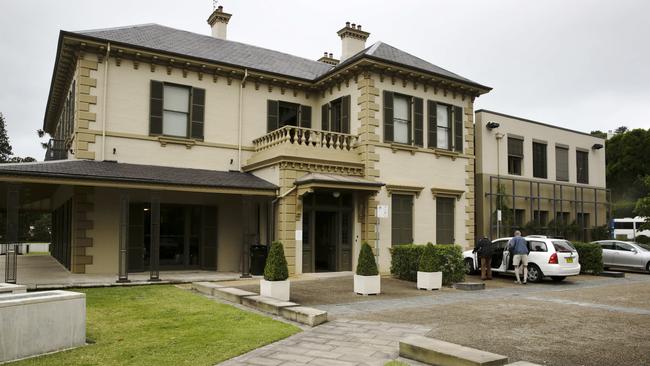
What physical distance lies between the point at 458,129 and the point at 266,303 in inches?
534

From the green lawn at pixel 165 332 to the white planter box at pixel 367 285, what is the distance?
12.3ft

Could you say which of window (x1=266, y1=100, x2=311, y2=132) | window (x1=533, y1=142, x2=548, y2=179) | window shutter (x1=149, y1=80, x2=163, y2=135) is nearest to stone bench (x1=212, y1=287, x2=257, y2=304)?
window shutter (x1=149, y1=80, x2=163, y2=135)

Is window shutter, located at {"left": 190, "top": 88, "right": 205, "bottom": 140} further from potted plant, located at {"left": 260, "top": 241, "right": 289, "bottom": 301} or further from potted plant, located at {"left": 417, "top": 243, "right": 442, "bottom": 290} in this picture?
potted plant, located at {"left": 417, "top": 243, "right": 442, "bottom": 290}

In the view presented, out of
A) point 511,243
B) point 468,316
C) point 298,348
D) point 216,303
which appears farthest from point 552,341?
point 511,243

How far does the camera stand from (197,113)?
59.8ft

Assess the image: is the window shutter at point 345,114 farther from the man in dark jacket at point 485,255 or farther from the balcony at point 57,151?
the balcony at point 57,151

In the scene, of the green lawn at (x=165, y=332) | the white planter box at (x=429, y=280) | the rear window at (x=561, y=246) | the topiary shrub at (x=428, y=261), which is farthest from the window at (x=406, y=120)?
the green lawn at (x=165, y=332)

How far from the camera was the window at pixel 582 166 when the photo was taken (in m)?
28.0

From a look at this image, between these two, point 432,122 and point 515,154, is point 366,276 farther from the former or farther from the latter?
point 515,154

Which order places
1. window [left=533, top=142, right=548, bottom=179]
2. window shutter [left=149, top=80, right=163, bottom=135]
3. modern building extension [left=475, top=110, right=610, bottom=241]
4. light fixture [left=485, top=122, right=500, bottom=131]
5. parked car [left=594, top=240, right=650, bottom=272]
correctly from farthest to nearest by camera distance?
1. window [left=533, top=142, right=548, bottom=179]
2. light fixture [left=485, top=122, right=500, bottom=131]
3. modern building extension [left=475, top=110, right=610, bottom=241]
4. parked car [left=594, top=240, right=650, bottom=272]
5. window shutter [left=149, top=80, right=163, bottom=135]

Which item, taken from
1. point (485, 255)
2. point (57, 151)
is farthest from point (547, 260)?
point (57, 151)

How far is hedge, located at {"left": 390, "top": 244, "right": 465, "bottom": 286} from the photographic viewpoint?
15.3 meters

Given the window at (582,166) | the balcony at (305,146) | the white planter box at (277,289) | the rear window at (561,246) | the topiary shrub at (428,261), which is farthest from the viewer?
the window at (582,166)

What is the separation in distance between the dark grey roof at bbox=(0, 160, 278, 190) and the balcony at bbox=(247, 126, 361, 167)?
1.02 m
